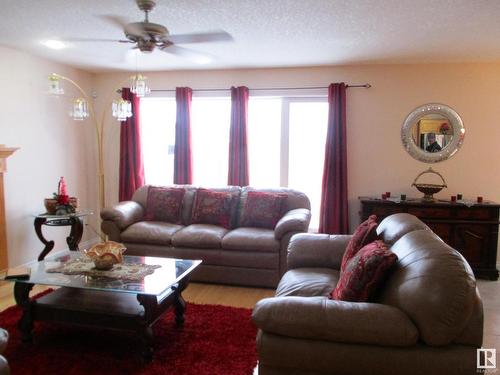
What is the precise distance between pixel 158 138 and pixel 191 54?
4.99 feet

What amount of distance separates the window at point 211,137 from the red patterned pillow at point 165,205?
2.24 ft

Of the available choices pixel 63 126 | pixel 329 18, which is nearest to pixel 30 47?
pixel 63 126

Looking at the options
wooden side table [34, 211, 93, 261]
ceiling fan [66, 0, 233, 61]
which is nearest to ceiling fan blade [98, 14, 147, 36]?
ceiling fan [66, 0, 233, 61]

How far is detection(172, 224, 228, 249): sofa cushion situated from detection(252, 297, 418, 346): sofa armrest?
2.06 metres

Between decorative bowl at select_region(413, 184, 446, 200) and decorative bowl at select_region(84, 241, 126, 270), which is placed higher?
decorative bowl at select_region(413, 184, 446, 200)

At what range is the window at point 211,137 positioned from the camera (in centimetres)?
492

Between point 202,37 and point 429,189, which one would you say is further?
point 429,189

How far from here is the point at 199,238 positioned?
3729 millimetres

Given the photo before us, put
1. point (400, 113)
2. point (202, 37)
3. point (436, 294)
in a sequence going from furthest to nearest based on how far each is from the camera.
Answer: point (400, 113) < point (202, 37) < point (436, 294)

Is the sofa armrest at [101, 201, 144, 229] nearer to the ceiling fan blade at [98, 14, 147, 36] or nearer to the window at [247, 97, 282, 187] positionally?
the window at [247, 97, 282, 187]

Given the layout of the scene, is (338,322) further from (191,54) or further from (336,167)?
(191,54)

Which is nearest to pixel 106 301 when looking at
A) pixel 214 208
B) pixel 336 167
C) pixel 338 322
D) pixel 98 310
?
pixel 98 310

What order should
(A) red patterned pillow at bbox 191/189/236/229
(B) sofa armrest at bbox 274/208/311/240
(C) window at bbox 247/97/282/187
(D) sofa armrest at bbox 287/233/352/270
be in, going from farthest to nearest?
(C) window at bbox 247/97/282/187 < (A) red patterned pillow at bbox 191/189/236/229 < (B) sofa armrest at bbox 274/208/311/240 < (D) sofa armrest at bbox 287/233/352/270

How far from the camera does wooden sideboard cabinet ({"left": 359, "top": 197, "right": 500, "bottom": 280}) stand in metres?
3.91
